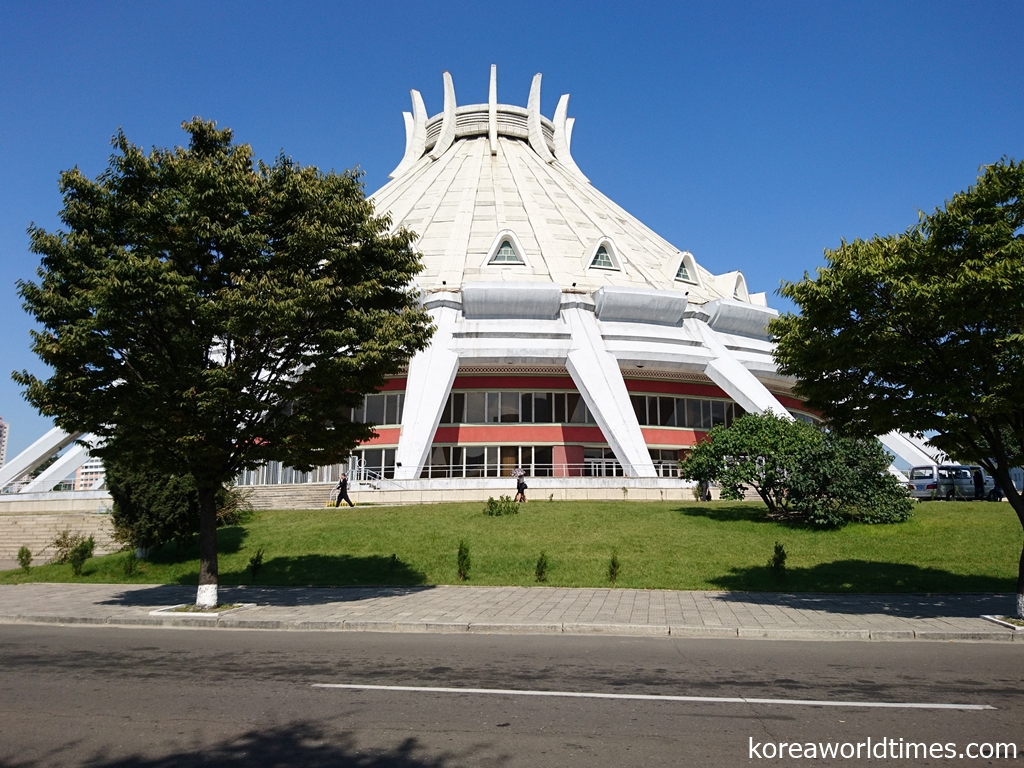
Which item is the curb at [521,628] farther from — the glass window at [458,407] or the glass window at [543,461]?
the glass window at [458,407]

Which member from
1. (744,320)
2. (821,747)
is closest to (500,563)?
(821,747)

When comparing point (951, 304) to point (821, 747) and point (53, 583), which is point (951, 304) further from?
point (53, 583)

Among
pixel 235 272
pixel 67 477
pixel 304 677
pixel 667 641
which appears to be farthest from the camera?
pixel 67 477

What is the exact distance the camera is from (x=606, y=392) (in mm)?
37750

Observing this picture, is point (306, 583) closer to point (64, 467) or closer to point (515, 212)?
point (64, 467)

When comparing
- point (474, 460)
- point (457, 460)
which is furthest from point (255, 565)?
point (474, 460)

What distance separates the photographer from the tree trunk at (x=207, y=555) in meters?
15.1

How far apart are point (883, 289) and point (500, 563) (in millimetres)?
10824

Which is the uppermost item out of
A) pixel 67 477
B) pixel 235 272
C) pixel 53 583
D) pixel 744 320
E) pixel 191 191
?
pixel 744 320

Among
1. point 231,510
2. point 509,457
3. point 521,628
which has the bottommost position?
point 521,628

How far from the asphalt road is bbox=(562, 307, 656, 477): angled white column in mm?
24626

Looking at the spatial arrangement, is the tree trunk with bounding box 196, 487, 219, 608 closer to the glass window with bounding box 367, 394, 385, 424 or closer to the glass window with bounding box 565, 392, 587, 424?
the glass window with bounding box 367, 394, 385, 424

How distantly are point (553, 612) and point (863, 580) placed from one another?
7.81 metres

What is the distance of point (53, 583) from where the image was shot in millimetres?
20031
